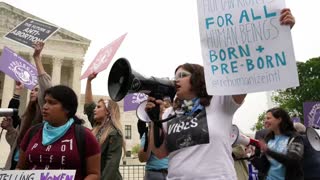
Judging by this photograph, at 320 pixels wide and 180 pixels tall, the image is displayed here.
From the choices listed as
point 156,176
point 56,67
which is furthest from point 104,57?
point 56,67

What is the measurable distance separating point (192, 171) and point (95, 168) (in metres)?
0.74

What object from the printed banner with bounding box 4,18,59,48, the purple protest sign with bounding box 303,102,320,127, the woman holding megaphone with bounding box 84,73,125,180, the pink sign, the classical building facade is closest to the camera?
the woman holding megaphone with bounding box 84,73,125,180

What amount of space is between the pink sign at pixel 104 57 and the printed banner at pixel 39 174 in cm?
224

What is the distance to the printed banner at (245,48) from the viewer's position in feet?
7.81

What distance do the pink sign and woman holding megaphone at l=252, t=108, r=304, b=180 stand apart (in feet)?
6.38

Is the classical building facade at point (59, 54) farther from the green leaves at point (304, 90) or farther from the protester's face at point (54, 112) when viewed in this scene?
the protester's face at point (54, 112)

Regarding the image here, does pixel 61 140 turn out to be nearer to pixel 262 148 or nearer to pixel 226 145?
pixel 226 145

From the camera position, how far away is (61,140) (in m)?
2.69

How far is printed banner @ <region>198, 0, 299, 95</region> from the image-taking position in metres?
2.38

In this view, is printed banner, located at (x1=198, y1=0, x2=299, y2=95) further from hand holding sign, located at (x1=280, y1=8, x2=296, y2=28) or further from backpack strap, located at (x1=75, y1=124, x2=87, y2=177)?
backpack strap, located at (x1=75, y1=124, x2=87, y2=177)

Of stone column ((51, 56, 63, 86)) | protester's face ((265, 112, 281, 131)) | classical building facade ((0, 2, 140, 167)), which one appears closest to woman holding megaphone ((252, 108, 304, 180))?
protester's face ((265, 112, 281, 131))

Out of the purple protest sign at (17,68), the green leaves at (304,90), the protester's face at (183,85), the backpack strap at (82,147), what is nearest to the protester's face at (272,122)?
the protester's face at (183,85)

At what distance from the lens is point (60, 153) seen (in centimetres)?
262

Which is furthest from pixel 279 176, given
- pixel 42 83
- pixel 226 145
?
pixel 42 83
